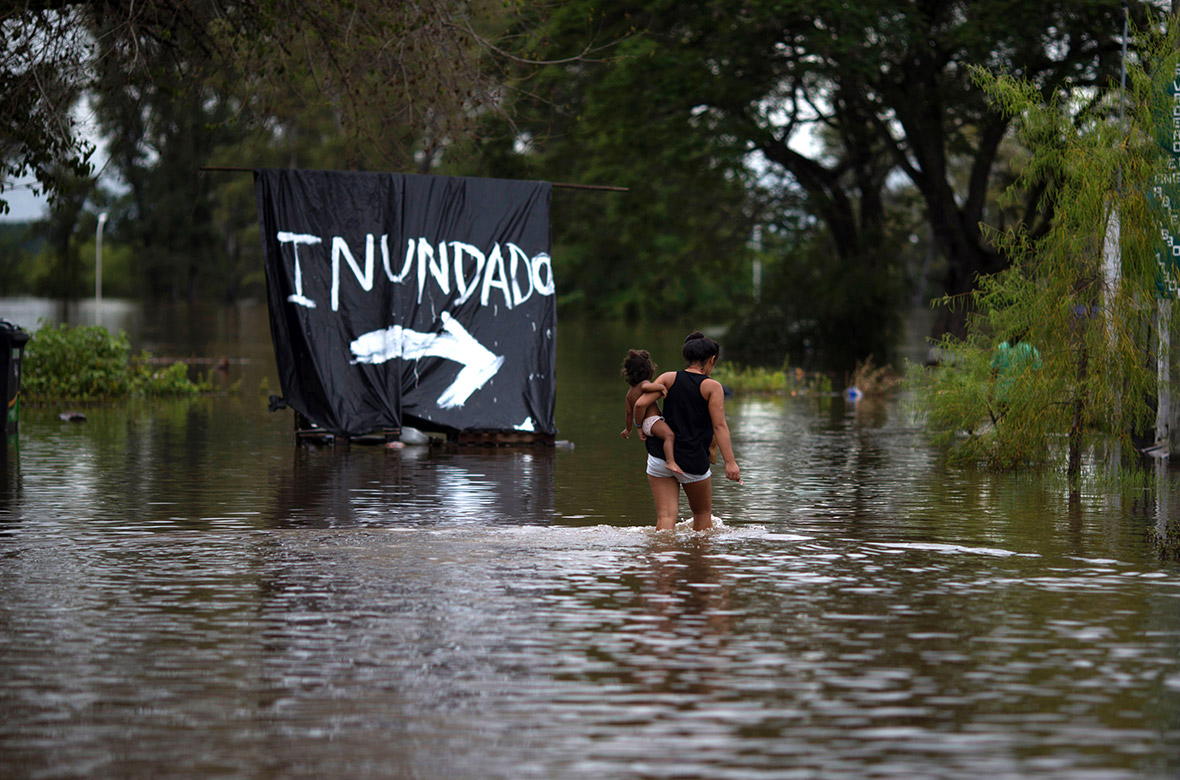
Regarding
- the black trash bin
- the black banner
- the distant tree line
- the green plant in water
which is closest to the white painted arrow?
the black banner

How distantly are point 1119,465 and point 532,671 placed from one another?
36.0 feet

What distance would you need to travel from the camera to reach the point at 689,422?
38.6 ft

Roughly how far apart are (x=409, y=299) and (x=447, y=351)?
73 cm

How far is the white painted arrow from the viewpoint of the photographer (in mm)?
19312

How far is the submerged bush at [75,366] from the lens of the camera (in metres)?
26.3

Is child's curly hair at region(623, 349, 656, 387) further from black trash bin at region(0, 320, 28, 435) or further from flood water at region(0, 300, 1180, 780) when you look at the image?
black trash bin at region(0, 320, 28, 435)

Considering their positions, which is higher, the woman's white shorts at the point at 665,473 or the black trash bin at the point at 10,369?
the black trash bin at the point at 10,369

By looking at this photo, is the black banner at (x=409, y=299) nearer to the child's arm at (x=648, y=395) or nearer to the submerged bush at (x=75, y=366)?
the child's arm at (x=648, y=395)

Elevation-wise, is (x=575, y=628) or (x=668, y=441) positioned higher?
(x=668, y=441)

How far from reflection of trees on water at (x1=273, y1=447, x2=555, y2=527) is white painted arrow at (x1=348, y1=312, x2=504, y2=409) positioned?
0.73m

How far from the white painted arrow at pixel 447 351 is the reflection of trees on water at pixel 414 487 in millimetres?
725

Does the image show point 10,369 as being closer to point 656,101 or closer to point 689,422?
point 689,422

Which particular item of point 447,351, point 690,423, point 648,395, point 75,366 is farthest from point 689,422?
point 75,366

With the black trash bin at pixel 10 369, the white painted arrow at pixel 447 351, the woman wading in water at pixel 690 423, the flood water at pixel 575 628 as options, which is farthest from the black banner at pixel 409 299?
the woman wading in water at pixel 690 423
